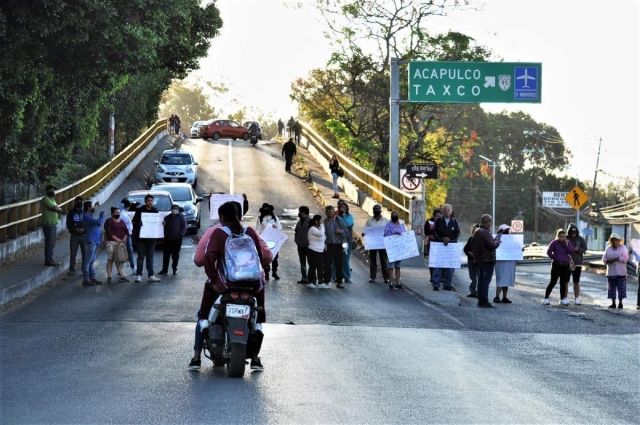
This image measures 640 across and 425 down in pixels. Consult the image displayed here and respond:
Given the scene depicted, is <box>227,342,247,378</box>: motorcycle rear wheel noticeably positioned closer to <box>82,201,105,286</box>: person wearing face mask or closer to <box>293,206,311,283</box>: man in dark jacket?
<box>82,201,105,286</box>: person wearing face mask

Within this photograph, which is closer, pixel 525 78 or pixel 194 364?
pixel 194 364

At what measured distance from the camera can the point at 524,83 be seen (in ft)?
116

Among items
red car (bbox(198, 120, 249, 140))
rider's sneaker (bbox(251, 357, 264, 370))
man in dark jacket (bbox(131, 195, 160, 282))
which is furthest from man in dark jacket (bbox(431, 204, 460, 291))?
red car (bbox(198, 120, 249, 140))

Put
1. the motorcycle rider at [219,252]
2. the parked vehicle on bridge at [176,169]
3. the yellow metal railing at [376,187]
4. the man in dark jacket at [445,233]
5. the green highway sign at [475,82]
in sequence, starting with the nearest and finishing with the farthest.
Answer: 1. the motorcycle rider at [219,252]
2. the man in dark jacket at [445,233]
3. the yellow metal railing at [376,187]
4. the green highway sign at [475,82]
5. the parked vehicle on bridge at [176,169]

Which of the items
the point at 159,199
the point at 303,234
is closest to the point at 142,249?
the point at 303,234

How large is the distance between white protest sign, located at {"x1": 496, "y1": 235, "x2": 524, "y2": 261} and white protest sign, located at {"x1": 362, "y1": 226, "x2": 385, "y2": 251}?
2.61m

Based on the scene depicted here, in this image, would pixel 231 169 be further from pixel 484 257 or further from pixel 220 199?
pixel 484 257

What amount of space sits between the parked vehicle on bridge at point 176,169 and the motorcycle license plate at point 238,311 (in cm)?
3365

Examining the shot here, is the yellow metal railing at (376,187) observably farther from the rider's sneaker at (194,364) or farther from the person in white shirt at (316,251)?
the rider's sneaker at (194,364)

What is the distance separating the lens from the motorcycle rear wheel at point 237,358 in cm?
1120

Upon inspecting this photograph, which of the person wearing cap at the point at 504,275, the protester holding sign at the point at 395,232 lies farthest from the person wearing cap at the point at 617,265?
the protester holding sign at the point at 395,232

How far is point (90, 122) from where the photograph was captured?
29406mm

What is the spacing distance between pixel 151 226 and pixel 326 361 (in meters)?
11.6

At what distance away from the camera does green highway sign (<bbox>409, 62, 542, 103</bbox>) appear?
114 feet
